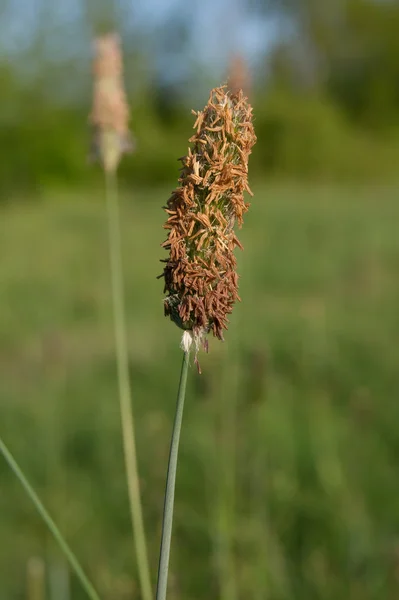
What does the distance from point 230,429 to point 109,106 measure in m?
1.08

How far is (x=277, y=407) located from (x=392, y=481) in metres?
0.91

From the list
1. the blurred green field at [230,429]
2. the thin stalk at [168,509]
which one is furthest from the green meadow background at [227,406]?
the thin stalk at [168,509]

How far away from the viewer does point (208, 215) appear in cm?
67

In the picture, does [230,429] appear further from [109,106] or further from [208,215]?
[208,215]

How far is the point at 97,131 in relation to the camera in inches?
61.9

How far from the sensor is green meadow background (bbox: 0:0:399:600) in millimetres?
2193

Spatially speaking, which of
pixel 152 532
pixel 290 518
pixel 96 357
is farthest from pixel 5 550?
pixel 96 357

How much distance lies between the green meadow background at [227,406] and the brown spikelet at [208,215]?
76 centimetres

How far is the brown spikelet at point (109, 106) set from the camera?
4.91ft

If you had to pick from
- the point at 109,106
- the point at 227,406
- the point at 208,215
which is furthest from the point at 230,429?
the point at 208,215

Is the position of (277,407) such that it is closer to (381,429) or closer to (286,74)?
(381,429)

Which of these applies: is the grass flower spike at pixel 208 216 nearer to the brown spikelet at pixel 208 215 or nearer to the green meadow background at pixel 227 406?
the brown spikelet at pixel 208 215

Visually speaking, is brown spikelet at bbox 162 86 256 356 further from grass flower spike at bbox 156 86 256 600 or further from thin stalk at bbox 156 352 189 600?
thin stalk at bbox 156 352 189 600

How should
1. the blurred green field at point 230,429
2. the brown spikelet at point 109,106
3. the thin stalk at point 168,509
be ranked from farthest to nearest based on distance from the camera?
the blurred green field at point 230,429 < the brown spikelet at point 109,106 < the thin stalk at point 168,509
